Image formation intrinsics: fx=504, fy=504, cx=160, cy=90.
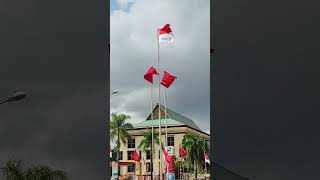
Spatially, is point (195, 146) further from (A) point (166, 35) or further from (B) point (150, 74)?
(A) point (166, 35)

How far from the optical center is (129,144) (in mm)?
44500

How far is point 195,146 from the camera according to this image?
149ft

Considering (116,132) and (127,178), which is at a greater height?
(116,132)
